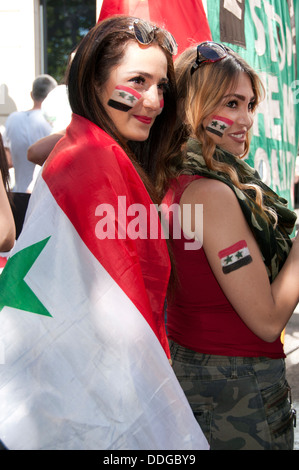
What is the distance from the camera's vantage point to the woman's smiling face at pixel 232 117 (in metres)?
1.96

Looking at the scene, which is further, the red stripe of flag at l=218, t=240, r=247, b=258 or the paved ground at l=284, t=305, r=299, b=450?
the paved ground at l=284, t=305, r=299, b=450

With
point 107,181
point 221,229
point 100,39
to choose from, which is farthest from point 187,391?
point 100,39

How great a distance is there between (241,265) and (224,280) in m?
0.06

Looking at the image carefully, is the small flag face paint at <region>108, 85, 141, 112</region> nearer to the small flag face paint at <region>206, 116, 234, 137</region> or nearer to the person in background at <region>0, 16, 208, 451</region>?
the person in background at <region>0, 16, 208, 451</region>

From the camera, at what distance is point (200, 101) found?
194 cm

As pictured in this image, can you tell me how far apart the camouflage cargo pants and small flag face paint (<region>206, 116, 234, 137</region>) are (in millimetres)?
708

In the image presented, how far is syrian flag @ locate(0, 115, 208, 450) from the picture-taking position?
4.71 feet

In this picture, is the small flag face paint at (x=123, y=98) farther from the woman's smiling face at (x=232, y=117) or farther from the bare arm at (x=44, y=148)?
the bare arm at (x=44, y=148)

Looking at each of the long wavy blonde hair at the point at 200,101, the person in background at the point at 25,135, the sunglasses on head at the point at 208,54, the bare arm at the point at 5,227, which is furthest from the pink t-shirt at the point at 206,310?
the person in background at the point at 25,135

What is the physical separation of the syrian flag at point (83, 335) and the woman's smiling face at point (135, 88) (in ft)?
0.62

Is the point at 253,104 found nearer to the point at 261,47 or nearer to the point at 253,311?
the point at 253,311

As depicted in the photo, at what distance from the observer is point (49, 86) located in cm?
556

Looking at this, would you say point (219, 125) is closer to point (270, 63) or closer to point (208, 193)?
point (208, 193)

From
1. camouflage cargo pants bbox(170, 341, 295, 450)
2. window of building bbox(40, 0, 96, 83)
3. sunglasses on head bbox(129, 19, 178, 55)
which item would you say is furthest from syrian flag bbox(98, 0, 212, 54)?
window of building bbox(40, 0, 96, 83)
